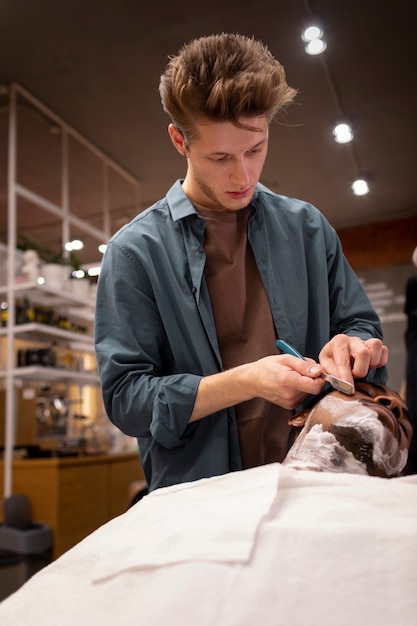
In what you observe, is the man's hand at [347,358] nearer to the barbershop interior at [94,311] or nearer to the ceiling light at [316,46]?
the barbershop interior at [94,311]

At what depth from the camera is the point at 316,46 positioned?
13.6 feet

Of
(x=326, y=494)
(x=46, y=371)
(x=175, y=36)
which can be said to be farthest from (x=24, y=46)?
(x=326, y=494)

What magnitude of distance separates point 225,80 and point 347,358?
525mm

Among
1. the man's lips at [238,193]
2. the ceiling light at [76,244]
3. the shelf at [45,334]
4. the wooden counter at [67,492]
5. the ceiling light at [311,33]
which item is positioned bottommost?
the wooden counter at [67,492]

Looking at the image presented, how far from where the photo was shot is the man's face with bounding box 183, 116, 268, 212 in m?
1.26

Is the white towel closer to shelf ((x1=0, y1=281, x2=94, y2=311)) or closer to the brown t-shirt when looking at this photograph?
the brown t-shirt

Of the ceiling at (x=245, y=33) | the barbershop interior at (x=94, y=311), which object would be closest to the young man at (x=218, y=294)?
the barbershop interior at (x=94, y=311)

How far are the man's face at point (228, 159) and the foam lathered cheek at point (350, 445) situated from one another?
0.47 metres

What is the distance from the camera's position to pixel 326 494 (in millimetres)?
805

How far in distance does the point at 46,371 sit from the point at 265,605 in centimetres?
387

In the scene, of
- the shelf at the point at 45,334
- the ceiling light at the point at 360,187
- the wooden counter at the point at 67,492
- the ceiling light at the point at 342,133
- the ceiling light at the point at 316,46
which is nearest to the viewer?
the wooden counter at the point at 67,492

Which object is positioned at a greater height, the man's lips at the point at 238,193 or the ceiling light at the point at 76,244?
the ceiling light at the point at 76,244

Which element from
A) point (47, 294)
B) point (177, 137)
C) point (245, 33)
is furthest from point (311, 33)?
point (177, 137)

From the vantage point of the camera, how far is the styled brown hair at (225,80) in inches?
46.8
